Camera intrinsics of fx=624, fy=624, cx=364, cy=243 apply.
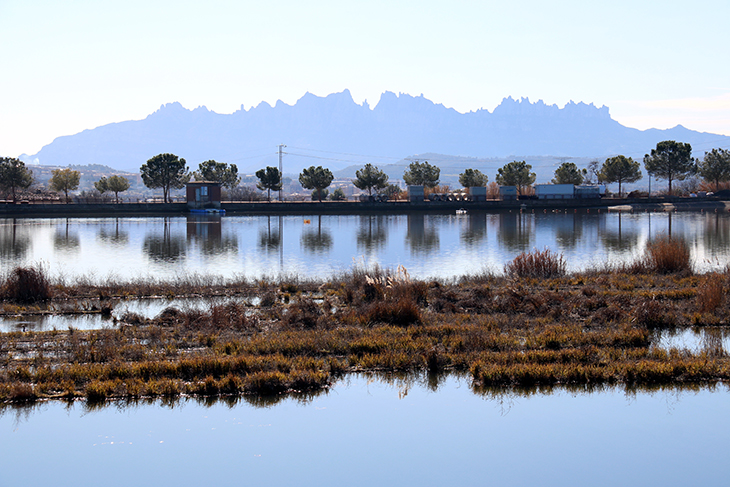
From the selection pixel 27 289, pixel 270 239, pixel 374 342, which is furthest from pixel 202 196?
pixel 374 342

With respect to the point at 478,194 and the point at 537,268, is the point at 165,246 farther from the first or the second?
the point at 478,194

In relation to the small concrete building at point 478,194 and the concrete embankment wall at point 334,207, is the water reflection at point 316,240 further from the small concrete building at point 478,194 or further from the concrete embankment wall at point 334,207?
the small concrete building at point 478,194

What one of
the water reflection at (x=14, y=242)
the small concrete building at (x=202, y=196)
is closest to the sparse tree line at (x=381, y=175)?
the small concrete building at (x=202, y=196)

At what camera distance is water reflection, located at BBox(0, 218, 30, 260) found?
126ft

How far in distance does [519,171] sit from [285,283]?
109043 millimetres

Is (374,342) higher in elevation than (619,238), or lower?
lower

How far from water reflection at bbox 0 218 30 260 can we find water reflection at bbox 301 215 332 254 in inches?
707

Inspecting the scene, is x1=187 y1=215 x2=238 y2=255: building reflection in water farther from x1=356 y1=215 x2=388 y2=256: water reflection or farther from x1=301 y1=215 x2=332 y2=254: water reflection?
x1=356 y1=215 x2=388 y2=256: water reflection

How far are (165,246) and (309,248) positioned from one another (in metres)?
10.5

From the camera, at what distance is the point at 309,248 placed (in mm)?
43281

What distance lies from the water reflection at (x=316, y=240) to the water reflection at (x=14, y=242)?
17.9m

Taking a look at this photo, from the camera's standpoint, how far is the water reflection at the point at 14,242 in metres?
38.5

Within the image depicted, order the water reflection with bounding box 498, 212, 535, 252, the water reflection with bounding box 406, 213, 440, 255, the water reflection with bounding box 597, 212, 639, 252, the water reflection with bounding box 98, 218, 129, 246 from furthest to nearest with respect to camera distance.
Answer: the water reflection with bounding box 98, 218, 129, 246, the water reflection with bounding box 498, 212, 535, 252, the water reflection with bounding box 597, 212, 639, 252, the water reflection with bounding box 406, 213, 440, 255

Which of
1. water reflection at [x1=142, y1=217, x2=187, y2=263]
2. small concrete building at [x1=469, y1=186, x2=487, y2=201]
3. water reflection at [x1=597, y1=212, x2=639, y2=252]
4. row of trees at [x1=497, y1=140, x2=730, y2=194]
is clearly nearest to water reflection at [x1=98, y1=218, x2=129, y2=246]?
water reflection at [x1=142, y1=217, x2=187, y2=263]
